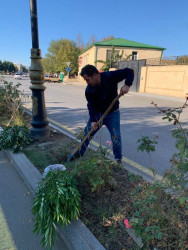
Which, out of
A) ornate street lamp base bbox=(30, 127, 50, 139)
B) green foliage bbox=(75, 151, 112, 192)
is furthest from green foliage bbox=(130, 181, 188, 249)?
ornate street lamp base bbox=(30, 127, 50, 139)

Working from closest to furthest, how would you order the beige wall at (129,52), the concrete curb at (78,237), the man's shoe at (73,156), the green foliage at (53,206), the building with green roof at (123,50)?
the concrete curb at (78,237), the green foliage at (53,206), the man's shoe at (73,156), the building with green roof at (123,50), the beige wall at (129,52)

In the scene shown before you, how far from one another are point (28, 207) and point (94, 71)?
191 cm

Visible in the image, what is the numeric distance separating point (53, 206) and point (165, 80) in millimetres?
15680

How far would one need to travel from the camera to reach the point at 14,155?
3576 millimetres

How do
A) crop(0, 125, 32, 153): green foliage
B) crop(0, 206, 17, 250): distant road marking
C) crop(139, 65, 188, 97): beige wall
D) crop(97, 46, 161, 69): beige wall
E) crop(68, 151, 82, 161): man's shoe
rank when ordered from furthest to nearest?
crop(97, 46, 161, 69): beige wall → crop(139, 65, 188, 97): beige wall → crop(0, 125, 32, 153): green foliage → crop(68, 151, 82, 161): man's shoe → crop(0, 206, 17, 250): distant road marking

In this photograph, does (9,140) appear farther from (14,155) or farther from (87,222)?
(87,222)

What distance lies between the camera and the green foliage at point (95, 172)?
221 centimetres

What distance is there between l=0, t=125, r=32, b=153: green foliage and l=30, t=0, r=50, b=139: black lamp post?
327mm

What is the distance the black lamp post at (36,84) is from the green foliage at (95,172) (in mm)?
2193

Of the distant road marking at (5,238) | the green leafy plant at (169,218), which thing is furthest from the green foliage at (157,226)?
the distant road marking at (5,238)

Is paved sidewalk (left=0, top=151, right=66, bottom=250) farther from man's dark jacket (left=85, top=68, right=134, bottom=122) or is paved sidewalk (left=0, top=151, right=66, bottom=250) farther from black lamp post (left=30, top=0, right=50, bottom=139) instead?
man's dark jacket (left=85, top=68, right=134, bottom=122)

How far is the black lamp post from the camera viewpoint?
3930 millimetres

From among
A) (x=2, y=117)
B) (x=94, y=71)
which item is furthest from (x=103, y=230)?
(x=2, y=117)

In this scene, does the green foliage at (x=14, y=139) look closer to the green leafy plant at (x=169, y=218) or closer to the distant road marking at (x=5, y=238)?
the distant road marking at (x=5, y=238)
